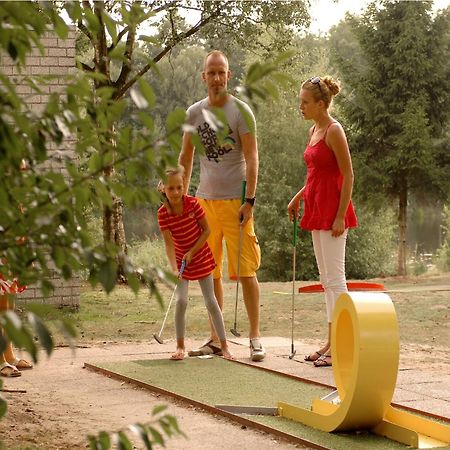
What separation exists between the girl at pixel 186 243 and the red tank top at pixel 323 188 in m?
0.71

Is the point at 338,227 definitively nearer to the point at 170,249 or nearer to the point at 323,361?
the point at 323,361

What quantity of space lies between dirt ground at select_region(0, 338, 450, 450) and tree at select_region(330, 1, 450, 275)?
16.5m

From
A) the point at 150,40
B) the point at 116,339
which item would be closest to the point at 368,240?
the point at 116,339

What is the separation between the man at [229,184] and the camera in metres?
7.18

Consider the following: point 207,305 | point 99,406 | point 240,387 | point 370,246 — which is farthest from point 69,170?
point 370,246

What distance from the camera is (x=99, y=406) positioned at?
5.82 m

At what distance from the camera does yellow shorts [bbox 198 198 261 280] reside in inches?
292

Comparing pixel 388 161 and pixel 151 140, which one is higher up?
pixel 388 161

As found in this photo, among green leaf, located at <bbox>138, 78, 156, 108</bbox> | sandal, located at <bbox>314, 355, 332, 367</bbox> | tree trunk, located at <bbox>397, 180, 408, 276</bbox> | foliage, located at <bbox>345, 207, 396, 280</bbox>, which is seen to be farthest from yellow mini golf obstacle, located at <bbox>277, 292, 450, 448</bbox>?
foliage, located at <bbox>345, 207, 396, 280</bbox>

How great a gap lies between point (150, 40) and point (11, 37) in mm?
481

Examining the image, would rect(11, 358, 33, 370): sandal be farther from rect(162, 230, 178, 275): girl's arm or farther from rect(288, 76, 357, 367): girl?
rect(288, 76, 357, 367): girl

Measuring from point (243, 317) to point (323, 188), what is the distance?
15.8ft

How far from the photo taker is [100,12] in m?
2.33

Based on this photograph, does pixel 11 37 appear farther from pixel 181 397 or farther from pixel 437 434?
pixel 181 397
